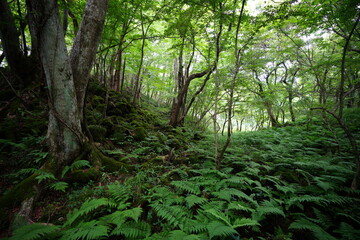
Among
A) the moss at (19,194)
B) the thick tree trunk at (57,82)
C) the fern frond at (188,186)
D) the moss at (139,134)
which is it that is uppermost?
the thick tree trunk at (57,82)

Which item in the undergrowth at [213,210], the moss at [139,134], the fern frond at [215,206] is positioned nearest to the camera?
the undergrowth at [213,210]

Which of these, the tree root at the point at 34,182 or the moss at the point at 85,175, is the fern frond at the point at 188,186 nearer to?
the tree root at the point at 34,182

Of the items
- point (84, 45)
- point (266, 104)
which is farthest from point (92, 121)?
point (266, 104)

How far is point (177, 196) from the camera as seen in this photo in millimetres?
2662

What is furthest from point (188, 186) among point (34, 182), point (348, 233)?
point (34, 182)

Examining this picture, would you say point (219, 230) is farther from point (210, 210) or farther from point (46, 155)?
point (46, 155)

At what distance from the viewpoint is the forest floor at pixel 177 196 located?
195 cm

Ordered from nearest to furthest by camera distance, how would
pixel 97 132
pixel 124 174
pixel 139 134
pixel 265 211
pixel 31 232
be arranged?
1. pixel 31 232
2. pixel 265 211
3. pixel 124 174
4. pixel 97 132
5. pixel 139 134

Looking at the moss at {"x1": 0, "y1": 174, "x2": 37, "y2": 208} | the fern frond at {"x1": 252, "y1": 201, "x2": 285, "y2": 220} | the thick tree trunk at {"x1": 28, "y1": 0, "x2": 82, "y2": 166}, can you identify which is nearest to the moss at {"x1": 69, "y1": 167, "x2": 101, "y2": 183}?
the thick tree trunk at {"x1": 28, "y1": 0, "x2": 82, "y2": 166}

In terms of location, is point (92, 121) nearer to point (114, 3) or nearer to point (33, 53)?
point (33, 53)

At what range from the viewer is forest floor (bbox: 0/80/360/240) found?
1949 mm

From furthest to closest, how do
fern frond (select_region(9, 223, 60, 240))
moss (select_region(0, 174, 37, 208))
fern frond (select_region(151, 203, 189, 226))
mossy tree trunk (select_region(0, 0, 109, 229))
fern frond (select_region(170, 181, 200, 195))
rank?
mossy tree trunk (select_region(0, 0, 109, 229)) < fern frond (select_region(170, 181, 200, 195)) < moss (select_region(0, 174, 37, 208)) < fern frond (select_region(151, 203, 189, 226)) < fern frond (select_region(9, 223, 60, 240))

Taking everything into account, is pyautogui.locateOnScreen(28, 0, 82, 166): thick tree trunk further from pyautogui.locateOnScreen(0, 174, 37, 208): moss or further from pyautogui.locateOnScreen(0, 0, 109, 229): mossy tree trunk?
pyautogui.locateOnScreen(0, 174, 37, 208): moss

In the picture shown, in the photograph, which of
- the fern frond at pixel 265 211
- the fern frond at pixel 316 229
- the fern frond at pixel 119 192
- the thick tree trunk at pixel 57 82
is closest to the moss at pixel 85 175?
the thick tree trunk at pixel 57 82
